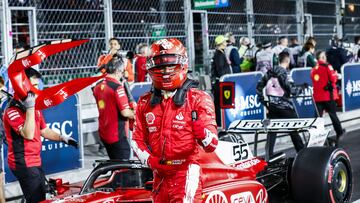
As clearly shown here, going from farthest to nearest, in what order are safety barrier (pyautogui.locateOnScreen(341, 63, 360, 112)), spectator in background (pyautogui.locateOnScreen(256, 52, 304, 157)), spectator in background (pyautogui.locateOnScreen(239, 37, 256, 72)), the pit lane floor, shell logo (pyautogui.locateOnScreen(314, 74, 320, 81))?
spectator in background (pyautogui.locateOnScreen(239, 37, 256, 72)) < safety barrier (pyautogui.locateOnScreen(341, 63, 360, 112)) < shell logo (pyautogui.locateOnScreen(314, 74, 320, 81)) < spectator in background (pyautogui.locateOnScreen(256, 52, 304, 157)) < the pit lane floor

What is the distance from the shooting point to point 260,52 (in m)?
15.6

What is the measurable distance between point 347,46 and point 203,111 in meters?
14.9

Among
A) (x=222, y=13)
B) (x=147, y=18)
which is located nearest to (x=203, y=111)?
(x=147, y=18)

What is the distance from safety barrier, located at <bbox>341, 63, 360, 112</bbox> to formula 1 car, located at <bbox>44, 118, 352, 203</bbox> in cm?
759

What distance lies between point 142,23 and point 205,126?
994 centimetres

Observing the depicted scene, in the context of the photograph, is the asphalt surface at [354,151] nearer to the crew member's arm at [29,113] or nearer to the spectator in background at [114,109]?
the spectator in background at [114,109]

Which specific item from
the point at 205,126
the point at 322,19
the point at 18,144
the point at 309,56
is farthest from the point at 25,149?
the point at 322,19

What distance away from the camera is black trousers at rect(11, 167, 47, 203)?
255 inches

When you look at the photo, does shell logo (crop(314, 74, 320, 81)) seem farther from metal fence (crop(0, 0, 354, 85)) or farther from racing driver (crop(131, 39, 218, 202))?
racing driver (crop(131, 39, 218, 202))

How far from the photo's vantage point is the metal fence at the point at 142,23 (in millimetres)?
12883

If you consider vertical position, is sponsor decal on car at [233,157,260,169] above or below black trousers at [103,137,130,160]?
above

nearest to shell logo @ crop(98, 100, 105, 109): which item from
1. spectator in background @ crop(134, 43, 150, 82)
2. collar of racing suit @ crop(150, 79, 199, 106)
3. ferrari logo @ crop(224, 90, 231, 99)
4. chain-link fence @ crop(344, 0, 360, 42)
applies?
ferrari logo @ crop(224, 90, 231, 99)

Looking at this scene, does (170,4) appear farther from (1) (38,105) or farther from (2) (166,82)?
(2) (166,82)

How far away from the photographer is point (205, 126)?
198 inches
